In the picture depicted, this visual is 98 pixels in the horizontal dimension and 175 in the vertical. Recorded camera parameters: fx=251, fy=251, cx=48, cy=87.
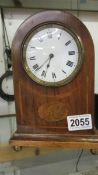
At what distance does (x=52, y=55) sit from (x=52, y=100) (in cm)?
13

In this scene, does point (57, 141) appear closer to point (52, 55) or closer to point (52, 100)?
point (52, 100)

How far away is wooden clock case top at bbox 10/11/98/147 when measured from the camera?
694mm

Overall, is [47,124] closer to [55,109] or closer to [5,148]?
[55,109]

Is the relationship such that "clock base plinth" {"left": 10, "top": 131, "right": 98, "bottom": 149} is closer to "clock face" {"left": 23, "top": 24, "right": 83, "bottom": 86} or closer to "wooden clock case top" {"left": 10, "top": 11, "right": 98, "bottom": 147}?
"wooden clock case top" {"left": 10, "top": 11, "right": 98, "bottom": 147}

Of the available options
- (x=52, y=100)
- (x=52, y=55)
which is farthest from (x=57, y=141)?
(x=52, y=55)

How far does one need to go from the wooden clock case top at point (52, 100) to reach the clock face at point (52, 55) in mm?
14

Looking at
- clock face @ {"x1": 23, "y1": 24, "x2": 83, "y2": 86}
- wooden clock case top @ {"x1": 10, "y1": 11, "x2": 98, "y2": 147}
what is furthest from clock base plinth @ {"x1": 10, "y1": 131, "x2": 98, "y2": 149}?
clock face @ {"x1": 23, "y1": 24, "x2": 83, "y2": 86}

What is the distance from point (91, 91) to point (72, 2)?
1.44 feet

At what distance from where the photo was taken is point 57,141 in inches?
27.7

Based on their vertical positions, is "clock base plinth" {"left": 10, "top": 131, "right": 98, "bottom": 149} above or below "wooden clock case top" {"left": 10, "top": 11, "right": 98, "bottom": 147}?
below

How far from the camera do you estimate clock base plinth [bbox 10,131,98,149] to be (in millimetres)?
703

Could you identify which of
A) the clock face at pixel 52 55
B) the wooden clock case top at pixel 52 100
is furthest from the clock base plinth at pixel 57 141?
the clock face at pixel 52 55

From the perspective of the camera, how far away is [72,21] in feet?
→ 2.28

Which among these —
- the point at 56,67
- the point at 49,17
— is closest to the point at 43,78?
the point at 56,67
